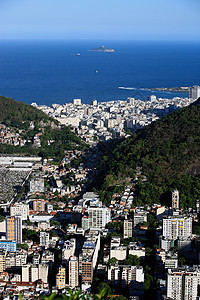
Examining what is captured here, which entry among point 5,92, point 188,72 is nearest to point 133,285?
point 5,92

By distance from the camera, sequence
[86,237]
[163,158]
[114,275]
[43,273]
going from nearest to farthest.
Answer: [114,275] → [43,273] → [86,237] → [163,158]

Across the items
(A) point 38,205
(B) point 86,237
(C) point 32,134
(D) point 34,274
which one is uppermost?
(C) point 32,134

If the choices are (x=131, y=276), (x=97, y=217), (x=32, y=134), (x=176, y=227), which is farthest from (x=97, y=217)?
(x=32, y=134)

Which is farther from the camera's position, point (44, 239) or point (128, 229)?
point (128, 229)

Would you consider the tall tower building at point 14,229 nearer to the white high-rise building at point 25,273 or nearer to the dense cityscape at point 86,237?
the dense cityscape at point 86,237

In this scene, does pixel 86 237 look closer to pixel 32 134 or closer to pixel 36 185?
pixel 36 185

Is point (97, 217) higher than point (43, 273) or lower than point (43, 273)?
higher

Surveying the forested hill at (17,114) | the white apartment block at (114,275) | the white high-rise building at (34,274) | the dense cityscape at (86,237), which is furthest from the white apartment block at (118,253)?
the forested hill at (17,114)

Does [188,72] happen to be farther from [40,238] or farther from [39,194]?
[40,238]
